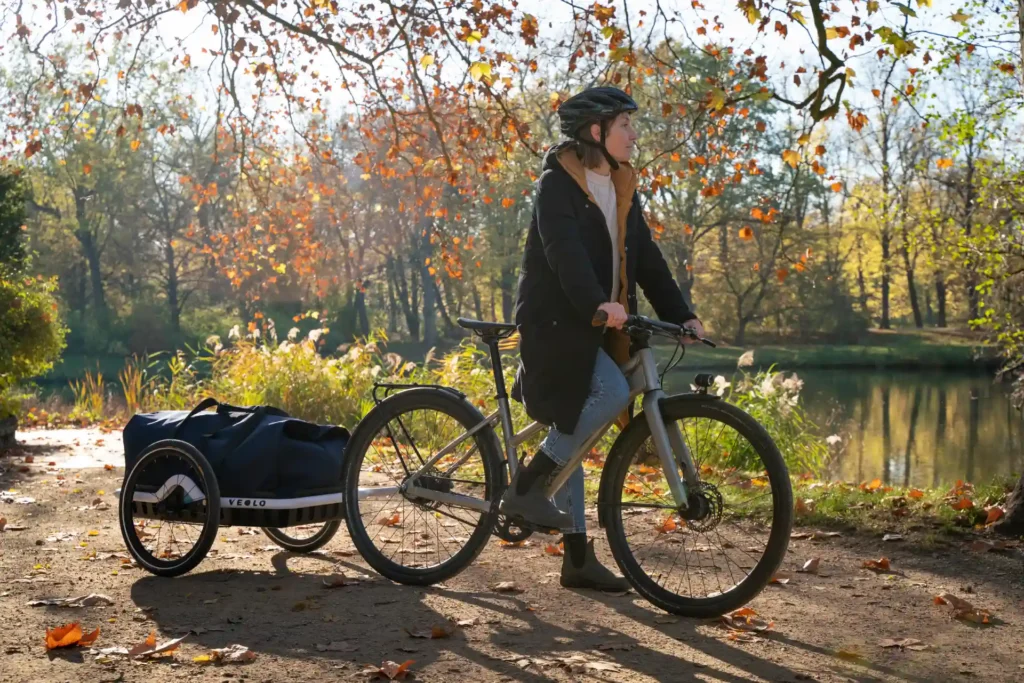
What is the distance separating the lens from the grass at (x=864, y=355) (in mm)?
39438

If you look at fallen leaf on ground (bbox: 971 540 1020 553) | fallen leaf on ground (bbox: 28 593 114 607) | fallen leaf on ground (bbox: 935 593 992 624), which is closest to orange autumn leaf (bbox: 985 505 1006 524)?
fallen leaf on ground (bbox: 971 540 1020 553)

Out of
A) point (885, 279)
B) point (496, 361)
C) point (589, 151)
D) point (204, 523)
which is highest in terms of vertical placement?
point (885, 279)

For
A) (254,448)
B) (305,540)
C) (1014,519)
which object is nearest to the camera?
(254,448)

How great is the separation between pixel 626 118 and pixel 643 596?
1810 millimetres

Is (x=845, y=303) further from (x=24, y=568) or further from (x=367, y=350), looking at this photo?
(x=24, y=568)

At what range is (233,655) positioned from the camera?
357 cm

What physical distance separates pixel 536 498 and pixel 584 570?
528 millimetres

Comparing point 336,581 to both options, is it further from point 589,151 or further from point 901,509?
point 901,509

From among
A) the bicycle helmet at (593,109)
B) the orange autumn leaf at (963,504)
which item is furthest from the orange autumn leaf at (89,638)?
the orange autumn leaf at (963,504)

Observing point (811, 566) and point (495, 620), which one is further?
point (811, 566)

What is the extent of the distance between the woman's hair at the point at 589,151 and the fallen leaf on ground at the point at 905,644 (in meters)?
2.02

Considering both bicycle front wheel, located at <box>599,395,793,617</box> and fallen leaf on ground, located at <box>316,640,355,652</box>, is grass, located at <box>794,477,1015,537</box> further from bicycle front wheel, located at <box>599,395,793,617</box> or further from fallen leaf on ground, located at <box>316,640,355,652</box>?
fallen leaf on ground, located at <box>316,640,355,652</box>

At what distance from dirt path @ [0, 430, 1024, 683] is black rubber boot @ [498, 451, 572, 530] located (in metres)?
0.36

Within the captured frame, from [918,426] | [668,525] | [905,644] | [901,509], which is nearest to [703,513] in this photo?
[668,525]
